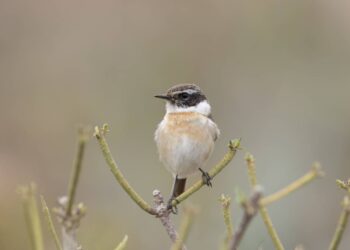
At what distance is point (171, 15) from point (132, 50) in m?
0.72

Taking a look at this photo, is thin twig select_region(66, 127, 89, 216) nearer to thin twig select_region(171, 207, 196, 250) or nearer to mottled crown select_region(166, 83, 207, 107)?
thin twig select_region(171, 207, 196, 250)

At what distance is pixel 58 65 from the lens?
1010 centimetres

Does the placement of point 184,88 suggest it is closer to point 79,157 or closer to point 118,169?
point 118,169

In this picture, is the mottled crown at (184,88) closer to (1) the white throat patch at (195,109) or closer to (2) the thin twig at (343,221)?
(1) the white throat patch at (195,109)

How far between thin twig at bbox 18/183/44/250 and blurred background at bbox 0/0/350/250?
17.7 ft

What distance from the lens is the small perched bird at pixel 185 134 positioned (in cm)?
383

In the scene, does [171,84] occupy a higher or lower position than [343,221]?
higher

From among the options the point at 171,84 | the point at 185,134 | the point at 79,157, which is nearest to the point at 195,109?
the point at 185,134

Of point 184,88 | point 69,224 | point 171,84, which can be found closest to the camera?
point 69,224

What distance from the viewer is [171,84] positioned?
8969 millimetres

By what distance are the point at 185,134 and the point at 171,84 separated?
506 cm

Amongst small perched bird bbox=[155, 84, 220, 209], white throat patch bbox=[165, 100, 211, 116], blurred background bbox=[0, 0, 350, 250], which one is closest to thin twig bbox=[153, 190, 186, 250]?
small perched bird bbox=[155, 84, 220, 209]

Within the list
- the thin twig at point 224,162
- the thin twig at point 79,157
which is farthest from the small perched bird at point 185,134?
the thin twig at point 79,157

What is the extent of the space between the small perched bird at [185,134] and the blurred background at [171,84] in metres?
2.67
